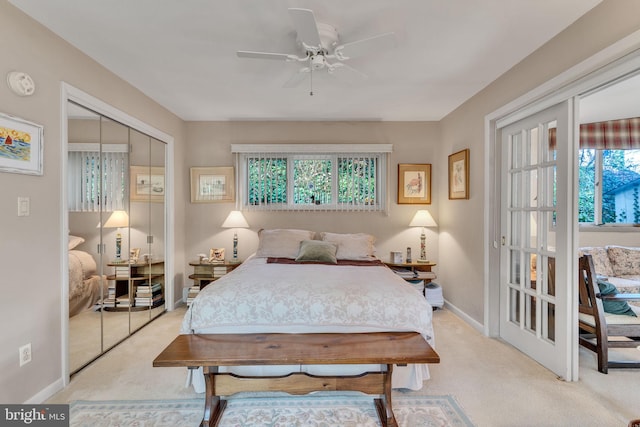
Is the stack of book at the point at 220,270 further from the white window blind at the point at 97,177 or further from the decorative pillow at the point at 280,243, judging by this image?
the white window blind at the point at 97,177

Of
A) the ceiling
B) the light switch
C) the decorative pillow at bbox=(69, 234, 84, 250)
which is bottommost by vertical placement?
the decorative pillow at bbox=(69, 234, 84, 250)

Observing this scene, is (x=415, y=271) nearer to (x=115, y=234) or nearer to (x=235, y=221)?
(x=235, y=221)

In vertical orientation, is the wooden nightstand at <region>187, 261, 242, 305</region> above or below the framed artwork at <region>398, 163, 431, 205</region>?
below

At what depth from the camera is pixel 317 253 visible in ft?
11.0

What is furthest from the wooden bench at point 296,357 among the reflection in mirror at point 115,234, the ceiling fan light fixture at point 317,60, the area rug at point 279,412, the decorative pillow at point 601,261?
the decorative pillow at point 601,261

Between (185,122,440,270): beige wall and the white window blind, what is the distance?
4.63ft

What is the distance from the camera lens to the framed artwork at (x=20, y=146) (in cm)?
176

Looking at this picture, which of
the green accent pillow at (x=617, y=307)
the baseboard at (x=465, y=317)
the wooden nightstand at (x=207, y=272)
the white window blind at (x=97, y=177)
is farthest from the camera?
the wooden nightstand at (x=207, y=272)

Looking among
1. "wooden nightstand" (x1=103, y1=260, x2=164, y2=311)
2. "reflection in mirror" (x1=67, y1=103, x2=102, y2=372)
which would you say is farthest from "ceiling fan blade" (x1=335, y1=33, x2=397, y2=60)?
"wooden nightstand" (x1=103, y1=260, x2=164, y2=311)

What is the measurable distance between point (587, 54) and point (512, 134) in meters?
0.92

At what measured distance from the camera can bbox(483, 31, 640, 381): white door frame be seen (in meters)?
1.77

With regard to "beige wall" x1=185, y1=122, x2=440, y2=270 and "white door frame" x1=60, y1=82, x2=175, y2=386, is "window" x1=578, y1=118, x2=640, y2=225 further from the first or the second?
"white door frame" x1=60, y1=82, x2=175, y2=386

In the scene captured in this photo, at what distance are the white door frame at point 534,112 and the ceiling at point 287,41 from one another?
13.3 inches

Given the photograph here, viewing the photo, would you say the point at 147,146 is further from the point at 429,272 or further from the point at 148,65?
the point at 429,272
